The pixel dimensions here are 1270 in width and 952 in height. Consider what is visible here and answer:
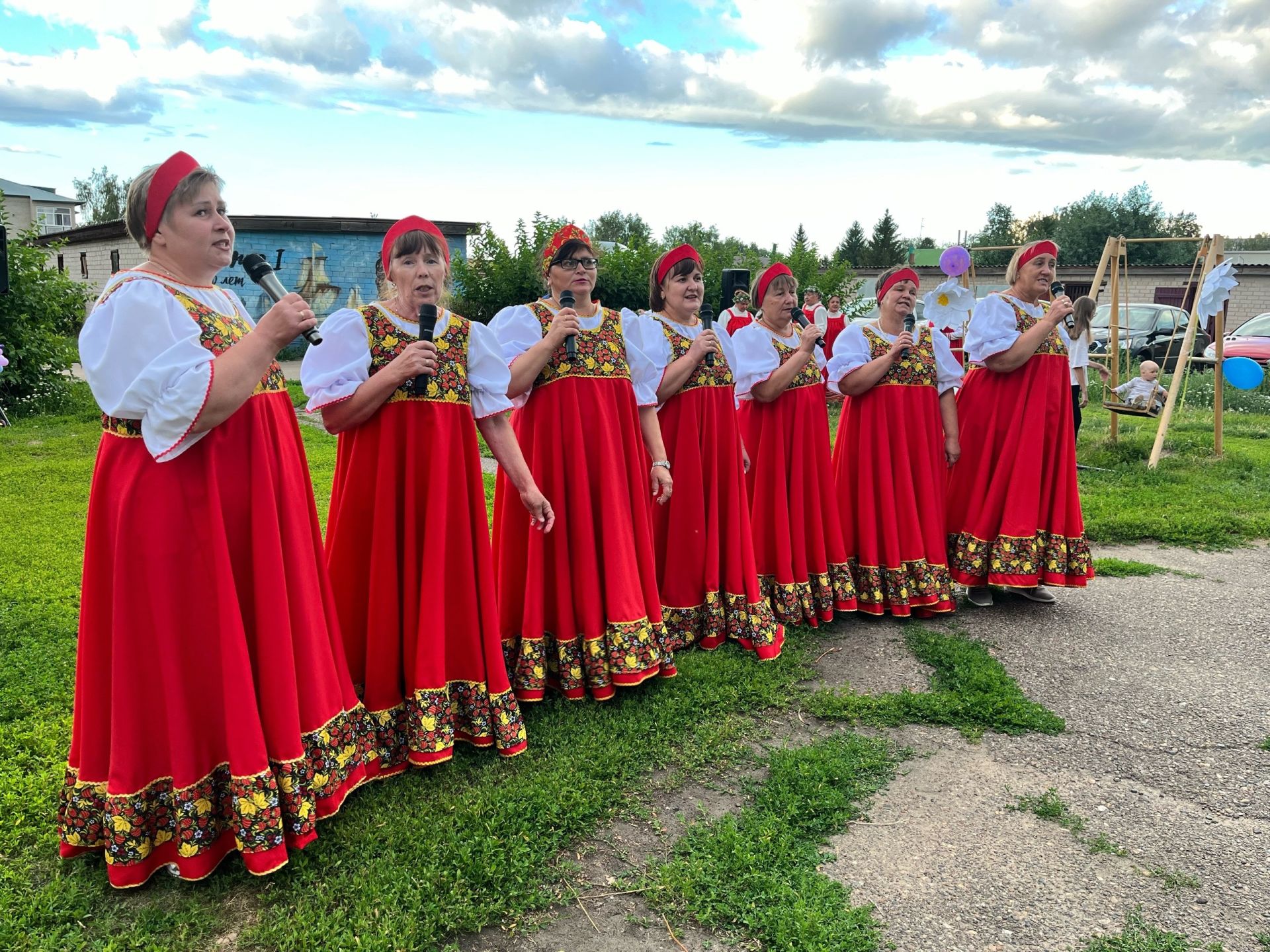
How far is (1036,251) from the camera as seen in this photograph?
17.1 feet

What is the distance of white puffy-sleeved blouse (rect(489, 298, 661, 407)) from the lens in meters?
3.85

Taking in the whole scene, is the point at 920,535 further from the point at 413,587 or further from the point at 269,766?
the point at 269,766

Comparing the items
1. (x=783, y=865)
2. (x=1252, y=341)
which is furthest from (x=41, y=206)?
(x=783, y=865)

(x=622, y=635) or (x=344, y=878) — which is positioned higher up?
(x=622, y=635)

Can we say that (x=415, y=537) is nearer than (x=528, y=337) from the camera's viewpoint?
Yes

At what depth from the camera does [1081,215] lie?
137 feet

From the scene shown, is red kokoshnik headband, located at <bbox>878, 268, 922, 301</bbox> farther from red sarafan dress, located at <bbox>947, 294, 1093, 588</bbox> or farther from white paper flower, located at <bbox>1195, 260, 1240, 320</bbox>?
white paper flower, located at <bbox>1195, 260, 1240, 320</bbox>

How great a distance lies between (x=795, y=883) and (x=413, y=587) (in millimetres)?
1680

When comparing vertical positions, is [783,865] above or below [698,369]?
below

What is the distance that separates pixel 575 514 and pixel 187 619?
1.71 m

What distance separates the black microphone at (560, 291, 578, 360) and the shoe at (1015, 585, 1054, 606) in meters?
3.46

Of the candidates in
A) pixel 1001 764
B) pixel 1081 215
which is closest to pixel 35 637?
pixel 1001 764

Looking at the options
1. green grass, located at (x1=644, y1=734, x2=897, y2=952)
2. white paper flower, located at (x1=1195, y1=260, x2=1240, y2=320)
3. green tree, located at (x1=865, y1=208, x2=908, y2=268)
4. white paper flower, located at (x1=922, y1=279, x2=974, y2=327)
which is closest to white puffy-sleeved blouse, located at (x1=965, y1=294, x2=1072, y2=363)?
green grass, located at (x1=644, y1=734, x2=897, y2=952)

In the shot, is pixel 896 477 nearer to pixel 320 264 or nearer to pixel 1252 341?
pixel 1252 341
